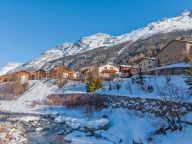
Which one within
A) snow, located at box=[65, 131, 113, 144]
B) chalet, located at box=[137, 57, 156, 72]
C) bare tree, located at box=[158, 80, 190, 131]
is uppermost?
chalet, located at box=[137, 57, 156, 72]

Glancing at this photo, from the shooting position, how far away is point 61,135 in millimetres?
38844

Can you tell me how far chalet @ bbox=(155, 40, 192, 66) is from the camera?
236 ft

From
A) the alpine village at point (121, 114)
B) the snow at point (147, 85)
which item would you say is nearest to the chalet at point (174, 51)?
the alpine village at point (121, 114)

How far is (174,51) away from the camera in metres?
75.2

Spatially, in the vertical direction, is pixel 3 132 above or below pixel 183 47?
below

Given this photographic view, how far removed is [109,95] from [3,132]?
20498 millimetres

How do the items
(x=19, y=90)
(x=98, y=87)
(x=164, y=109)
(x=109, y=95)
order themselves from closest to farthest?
(x=164, y=109)
(x=109, y=95)
(x=98, y=87)
(x=19, y=90)

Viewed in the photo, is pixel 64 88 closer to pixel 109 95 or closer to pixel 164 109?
pixel 109 95

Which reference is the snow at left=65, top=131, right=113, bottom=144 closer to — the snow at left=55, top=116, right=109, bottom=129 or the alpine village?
the alpine village

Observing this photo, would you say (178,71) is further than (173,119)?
Yes

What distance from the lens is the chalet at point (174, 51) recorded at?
71875 millimetres

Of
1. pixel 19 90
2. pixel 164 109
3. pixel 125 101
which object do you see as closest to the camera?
pixel 164 109

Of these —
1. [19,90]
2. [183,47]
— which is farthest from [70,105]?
[19,90]

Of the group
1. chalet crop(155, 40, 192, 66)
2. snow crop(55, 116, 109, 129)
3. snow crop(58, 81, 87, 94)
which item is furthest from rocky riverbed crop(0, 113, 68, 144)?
chalet crop(155, 40, 192, 66)
